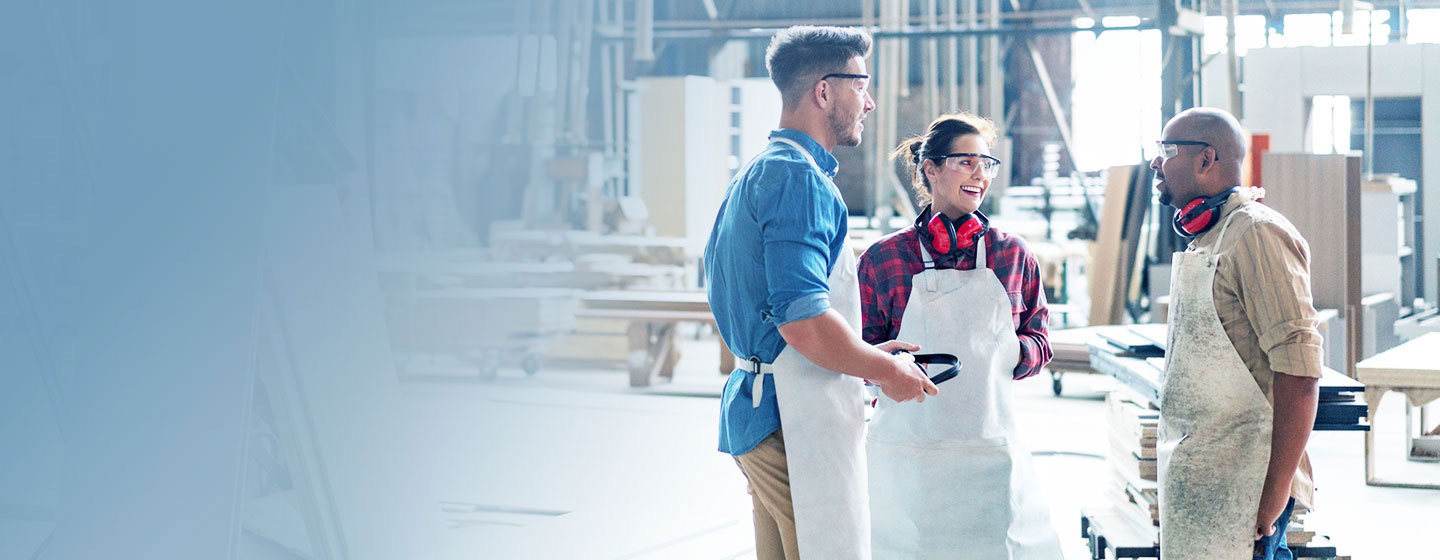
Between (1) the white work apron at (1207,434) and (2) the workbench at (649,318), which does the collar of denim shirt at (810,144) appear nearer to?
(1) the white work apron at (1207,434)

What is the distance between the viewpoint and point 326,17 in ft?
15.5

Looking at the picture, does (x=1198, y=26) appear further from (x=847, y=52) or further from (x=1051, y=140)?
(x=1051, y=140)

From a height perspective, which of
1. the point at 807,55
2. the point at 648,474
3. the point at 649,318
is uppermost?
the point at 807,55

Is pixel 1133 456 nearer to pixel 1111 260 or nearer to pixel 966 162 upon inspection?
pixel 966 162

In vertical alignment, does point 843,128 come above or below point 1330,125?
below

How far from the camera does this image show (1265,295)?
2562 mm

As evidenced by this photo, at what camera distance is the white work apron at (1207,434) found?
2645 millimetres

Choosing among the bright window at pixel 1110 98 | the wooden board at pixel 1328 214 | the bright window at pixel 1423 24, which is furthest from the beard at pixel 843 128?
the bright window at pixel 1423 24

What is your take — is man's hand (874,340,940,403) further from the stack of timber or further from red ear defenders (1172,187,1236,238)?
the stack of timber

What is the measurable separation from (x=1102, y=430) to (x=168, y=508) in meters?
5.51

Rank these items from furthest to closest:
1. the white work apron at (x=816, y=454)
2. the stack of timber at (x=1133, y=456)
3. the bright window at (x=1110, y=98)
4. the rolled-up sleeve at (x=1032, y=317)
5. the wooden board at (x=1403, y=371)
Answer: the bright window at (x=1110, y=98)
the wooden board at (x=1403, y=371)
the stack of timber at (x=1133, y=456)
the rolled-up sleeve at (x=1032, y=317)
the white work apron at (x=816, y=454)

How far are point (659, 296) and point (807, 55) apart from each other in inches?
275

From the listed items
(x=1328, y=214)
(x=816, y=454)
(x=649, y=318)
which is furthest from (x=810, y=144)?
(x=649, y=318)

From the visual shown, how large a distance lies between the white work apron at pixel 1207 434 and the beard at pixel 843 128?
0.82m
